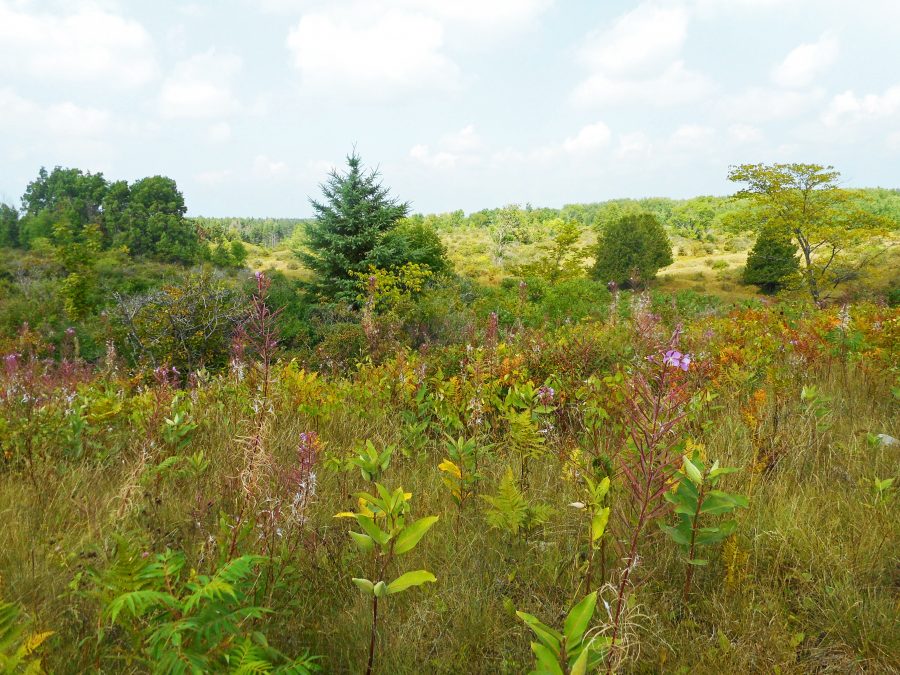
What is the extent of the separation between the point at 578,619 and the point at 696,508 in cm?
84

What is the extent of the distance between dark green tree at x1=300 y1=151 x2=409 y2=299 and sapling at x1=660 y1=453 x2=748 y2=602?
16.0 meters

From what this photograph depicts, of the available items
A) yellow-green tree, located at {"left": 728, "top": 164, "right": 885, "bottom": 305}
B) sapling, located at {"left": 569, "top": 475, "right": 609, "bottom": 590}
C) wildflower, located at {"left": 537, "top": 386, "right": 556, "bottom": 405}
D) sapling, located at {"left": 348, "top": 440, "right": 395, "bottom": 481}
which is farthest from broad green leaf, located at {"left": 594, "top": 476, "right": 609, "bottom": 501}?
yellow-green tree, located at {"left": 728, "top": 164, "right": 885, "bottom": 305}

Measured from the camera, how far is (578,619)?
1.06 meters

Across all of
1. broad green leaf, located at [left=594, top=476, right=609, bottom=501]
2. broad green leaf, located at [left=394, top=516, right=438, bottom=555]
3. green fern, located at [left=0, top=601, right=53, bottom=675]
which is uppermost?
green fern, located at [left=0, top=601, right=53, bottom=675]

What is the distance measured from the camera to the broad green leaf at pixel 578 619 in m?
1.04

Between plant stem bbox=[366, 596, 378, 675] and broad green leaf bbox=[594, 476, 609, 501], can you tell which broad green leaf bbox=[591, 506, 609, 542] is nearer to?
broad green leaf bbox=[594, 476, 609, 501]

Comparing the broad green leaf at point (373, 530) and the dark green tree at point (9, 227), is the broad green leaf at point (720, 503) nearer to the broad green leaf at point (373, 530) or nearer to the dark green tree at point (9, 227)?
the broad green leaf at point (373, 530)

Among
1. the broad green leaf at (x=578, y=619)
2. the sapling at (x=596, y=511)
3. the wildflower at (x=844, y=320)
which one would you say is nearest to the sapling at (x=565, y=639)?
the broad green leaf at (x=578, y=619)

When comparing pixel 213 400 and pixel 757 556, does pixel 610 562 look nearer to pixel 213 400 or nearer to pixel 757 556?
pixel 757 556

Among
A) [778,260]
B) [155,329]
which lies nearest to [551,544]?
[155,329]

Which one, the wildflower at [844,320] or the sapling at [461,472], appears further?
the wildflower at [844,320]

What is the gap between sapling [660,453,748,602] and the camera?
5.37ft

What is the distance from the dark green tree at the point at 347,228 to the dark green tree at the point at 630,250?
1474 cm

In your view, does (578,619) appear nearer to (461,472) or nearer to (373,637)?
(373,637)
